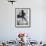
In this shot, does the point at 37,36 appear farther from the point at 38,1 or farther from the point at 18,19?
the point at 38,1

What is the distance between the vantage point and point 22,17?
5.60m

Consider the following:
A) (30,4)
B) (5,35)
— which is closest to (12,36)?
(5,35)

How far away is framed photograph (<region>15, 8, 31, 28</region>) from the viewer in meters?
5.57

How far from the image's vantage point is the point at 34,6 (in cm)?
556

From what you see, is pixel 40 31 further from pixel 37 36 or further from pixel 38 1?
pixel 38 1

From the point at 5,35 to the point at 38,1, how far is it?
188 centimetres

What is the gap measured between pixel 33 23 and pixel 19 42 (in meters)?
1.89

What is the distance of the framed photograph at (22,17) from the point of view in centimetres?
557

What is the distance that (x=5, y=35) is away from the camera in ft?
18.2

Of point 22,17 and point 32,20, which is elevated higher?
point 22,17

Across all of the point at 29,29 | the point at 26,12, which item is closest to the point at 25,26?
the point at 29,29

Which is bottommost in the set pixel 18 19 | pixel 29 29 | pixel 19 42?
pixel 19 42

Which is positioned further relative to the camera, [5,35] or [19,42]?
[5,35]

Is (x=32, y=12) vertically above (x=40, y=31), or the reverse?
(x=32, y=12)
